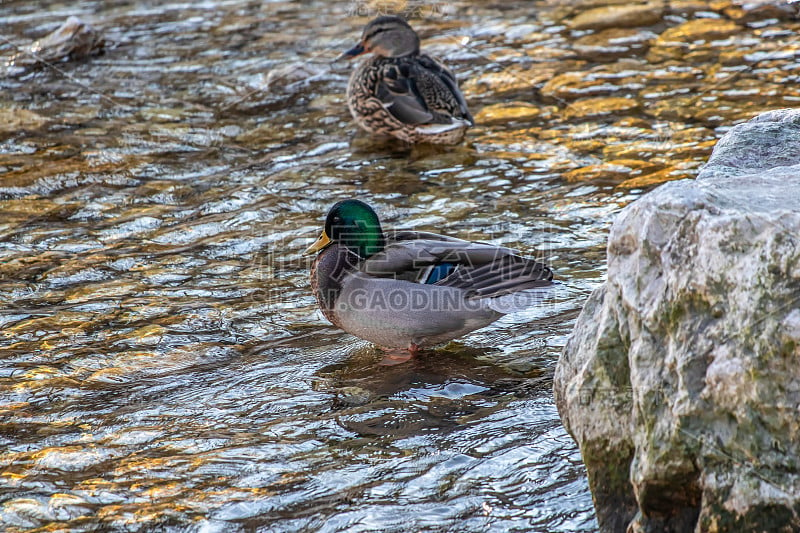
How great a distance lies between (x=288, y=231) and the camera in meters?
6.63

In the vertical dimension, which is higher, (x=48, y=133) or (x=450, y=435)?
(x=48, y=133)

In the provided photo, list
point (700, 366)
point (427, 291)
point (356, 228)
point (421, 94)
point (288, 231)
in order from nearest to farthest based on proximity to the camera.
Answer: point (700, 366), point (427, 291), point (356, 228), point (288, 231), point (421, 94)

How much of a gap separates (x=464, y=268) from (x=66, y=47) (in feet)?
24.9

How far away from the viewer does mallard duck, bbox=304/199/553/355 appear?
4.66m

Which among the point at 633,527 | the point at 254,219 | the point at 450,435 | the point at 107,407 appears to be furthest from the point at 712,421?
the point at 254,219

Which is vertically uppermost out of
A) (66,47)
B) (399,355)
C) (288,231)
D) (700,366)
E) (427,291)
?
(66,47)

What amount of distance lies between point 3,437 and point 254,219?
2.95m

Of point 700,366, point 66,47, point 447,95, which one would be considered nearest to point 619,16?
point 447,95

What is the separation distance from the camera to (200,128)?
28.5 ft

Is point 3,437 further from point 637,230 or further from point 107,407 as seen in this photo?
point 637,230

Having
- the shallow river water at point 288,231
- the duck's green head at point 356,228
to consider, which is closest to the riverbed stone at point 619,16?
the shallow river water at point 288,231

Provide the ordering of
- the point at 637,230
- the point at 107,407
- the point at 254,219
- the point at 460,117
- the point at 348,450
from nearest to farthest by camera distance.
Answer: the point at 637,230, the point at 348,450, the point at 107,407, the point at 254,219, the point at 460,117

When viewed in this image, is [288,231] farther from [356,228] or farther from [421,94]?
[421,94]

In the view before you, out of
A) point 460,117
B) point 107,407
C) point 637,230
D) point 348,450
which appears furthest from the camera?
point 460,117
